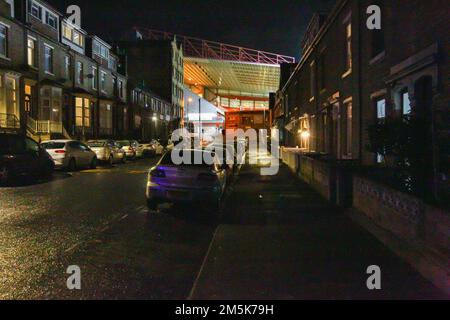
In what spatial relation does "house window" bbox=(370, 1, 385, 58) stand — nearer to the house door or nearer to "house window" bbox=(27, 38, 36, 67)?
the house door

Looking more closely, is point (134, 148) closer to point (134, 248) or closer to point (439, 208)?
point (134, 248)

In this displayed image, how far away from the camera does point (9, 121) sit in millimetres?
24844

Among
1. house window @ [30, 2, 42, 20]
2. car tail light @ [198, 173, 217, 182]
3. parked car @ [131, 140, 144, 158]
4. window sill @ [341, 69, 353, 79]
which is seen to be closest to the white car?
parked car @ [131, 140, 144, 158]

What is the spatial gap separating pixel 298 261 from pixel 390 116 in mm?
3541

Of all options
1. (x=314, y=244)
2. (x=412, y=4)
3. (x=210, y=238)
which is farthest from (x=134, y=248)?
(x=412, y=4)

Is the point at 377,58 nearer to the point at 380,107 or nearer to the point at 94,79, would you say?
the point at 380,107

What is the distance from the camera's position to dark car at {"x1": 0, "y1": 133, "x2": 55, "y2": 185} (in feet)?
48.5

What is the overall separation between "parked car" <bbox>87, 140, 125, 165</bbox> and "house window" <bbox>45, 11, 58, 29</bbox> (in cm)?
1098

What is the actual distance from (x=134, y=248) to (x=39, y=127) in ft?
77.1

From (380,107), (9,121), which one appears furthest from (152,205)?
(9,121)

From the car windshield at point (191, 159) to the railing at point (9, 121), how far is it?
1742cm

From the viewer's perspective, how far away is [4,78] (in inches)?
968

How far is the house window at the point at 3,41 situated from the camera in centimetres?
2468

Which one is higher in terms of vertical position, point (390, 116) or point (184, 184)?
point (390, 116)
